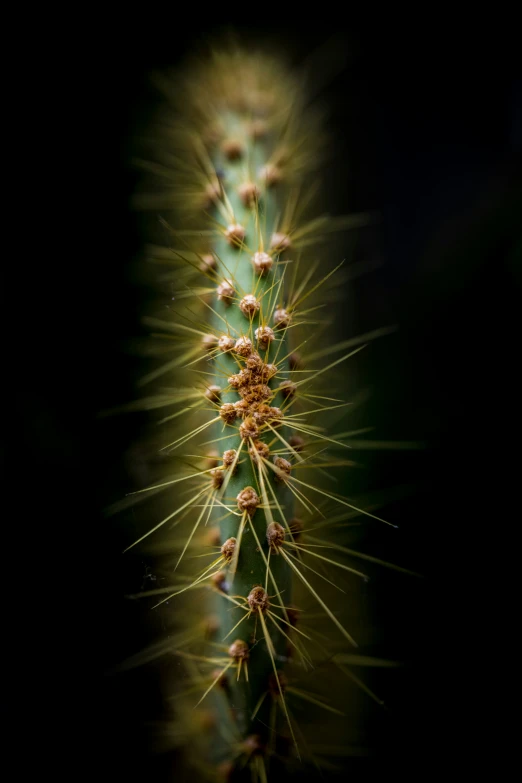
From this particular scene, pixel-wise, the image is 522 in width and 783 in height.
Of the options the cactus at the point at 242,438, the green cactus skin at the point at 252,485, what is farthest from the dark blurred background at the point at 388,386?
the green cactus skin at the point at 252,485

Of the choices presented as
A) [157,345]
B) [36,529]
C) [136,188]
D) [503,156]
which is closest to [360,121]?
[503,156]

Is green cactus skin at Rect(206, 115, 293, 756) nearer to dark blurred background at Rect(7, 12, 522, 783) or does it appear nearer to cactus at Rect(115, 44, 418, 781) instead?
cactus at Rect(115, 44, 418, 781)

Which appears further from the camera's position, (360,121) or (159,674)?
(360,121)

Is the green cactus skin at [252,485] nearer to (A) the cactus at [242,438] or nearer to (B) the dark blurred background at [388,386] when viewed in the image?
(A) the cactus at [242,438]

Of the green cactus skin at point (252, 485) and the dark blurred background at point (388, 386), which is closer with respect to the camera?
the green cactus skin at point (252, 485)

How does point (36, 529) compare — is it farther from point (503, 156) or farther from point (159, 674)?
point (503, 156)
